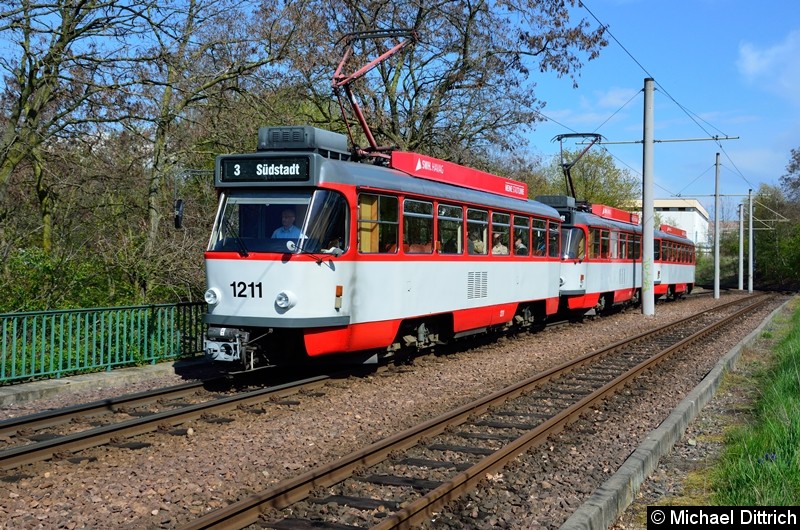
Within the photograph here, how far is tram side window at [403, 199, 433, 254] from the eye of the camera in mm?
11664

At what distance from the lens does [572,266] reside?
20.9m

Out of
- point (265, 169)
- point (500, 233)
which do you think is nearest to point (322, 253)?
point (265, 169)

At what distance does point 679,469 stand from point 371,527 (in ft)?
11.3

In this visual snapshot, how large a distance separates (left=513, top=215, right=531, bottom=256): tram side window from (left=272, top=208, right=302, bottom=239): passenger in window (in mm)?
7047

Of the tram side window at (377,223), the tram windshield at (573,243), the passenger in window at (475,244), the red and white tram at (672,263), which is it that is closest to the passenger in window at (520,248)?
the passenger in window at (475,244)

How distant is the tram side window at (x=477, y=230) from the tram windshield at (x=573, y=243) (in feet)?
23.2

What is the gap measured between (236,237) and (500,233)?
21.2ft

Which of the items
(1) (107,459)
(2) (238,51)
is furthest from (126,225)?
(1) (107,459)

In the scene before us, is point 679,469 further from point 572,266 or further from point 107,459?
point 572,266

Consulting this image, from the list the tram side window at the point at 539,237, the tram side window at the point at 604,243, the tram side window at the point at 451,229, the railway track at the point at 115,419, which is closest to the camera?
the railway track at the point at 115,419

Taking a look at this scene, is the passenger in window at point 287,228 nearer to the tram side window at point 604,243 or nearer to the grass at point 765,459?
the grass at point 765,459

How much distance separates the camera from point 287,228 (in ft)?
33.0

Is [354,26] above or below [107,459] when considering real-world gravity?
above

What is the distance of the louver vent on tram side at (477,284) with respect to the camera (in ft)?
45.6
